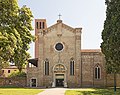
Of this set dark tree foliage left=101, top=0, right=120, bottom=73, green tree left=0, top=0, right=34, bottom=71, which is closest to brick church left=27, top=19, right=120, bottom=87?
green tree left=0, top=0, right=34, bottom=71

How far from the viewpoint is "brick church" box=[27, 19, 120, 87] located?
52250mm

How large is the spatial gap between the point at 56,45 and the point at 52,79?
649cm

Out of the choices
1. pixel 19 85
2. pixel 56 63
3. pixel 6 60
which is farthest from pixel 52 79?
pixel 6 60

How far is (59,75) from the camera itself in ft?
174

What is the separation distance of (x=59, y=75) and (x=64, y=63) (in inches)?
97.1

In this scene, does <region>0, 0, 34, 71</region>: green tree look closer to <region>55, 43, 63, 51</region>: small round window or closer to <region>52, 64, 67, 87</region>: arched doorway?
<region>55, 43, 63, 51</region>: small round window

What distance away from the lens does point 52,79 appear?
5244 centimetres

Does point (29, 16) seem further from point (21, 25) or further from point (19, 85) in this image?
point (19, 85)

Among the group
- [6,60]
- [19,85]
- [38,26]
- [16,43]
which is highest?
[38,26]

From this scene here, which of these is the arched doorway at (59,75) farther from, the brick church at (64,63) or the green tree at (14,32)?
the green tree at (14,32)

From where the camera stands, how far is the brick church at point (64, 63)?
52.2 metres

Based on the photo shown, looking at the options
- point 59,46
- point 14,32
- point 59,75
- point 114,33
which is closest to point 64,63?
point 59,75

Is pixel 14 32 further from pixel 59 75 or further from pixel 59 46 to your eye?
pixel 59 75

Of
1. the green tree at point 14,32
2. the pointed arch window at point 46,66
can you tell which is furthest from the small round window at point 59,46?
the green tree at point 14,32
